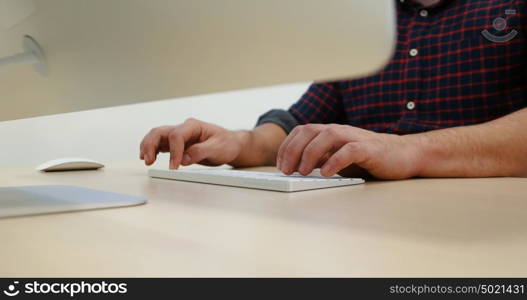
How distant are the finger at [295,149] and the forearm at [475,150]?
0.16 metres

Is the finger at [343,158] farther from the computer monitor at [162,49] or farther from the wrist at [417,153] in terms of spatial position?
the computer monitor at [162,49]

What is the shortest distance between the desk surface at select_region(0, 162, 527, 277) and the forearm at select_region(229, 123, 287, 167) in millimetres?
531

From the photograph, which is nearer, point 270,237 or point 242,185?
point 270,237

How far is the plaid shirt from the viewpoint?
106 cm

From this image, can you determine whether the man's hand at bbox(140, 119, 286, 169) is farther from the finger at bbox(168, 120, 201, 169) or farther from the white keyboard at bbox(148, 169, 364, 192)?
→ the white keyboard at bbox(148, 169, 364, 192)

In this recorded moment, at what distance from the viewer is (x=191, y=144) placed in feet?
3.20

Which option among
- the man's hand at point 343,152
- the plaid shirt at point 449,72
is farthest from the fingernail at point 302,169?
the plaid shirt at point 449,72

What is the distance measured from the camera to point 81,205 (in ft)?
1.48

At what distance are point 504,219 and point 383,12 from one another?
20cm

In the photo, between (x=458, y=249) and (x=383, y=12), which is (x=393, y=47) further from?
(x=458, y=249)

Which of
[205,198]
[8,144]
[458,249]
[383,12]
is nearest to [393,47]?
[383,12]

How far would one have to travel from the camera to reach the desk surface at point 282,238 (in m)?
0.25

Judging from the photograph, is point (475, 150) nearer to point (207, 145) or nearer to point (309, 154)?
point (309, 154)

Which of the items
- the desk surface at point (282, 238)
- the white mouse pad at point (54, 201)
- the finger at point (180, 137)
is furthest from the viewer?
the finger at point (180, 137)
